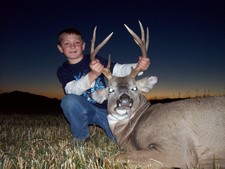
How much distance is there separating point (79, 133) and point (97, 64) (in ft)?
4.43

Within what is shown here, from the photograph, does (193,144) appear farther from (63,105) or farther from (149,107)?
(63,105)

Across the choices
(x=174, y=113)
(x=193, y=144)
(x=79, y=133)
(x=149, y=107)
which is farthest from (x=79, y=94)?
(x=193, y=144)

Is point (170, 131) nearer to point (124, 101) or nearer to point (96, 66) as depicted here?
point (124, 101)

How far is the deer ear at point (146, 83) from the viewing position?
499 centimetres

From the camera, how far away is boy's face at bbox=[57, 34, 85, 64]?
5.75 m

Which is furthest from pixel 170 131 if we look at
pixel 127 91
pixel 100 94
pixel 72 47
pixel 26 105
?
pixel 26 105

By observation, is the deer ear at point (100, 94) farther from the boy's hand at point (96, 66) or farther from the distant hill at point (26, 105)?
the distant hill at point (26, 105)

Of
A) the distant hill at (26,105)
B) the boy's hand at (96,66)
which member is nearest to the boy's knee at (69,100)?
the boy's hand at (96,66)

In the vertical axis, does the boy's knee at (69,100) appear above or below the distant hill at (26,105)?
above

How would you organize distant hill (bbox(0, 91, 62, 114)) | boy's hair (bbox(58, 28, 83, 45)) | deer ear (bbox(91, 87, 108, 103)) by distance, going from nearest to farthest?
1. deer ear (bbox(91, 87, 108, 103))
2. boy's hair (bbox(58, 28, 83, 45))
3. distant hill (bbox(0, 91, 62, 114))

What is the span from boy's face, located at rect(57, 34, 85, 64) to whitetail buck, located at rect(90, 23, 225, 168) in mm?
A: 1487

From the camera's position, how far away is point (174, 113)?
12.5ft

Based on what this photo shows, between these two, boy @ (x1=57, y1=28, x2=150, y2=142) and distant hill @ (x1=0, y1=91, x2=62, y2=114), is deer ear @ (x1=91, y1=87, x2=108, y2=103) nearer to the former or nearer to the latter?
boy @ (x1=57, y1=28, x2=150, y2=142)

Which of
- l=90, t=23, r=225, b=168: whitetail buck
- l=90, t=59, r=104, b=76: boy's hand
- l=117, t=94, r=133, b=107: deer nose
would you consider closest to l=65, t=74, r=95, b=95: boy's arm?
l=90, t=59, r=104, b=76: boy's hand
